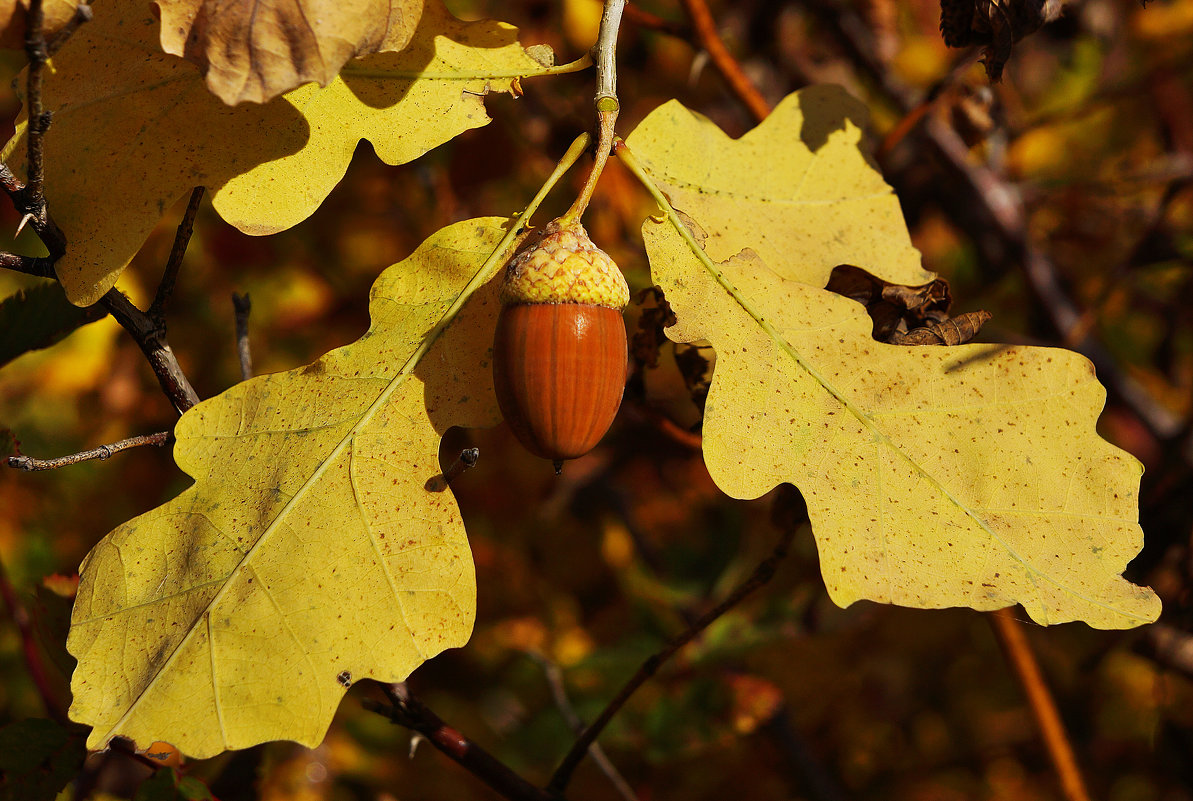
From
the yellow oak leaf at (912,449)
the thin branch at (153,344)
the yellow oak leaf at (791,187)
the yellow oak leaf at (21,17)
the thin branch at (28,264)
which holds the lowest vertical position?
the thin branch at (153,344)

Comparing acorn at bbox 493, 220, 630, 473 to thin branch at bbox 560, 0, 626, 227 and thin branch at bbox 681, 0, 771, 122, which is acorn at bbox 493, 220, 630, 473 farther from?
thin branch at bbox 681, 0, 771, 122

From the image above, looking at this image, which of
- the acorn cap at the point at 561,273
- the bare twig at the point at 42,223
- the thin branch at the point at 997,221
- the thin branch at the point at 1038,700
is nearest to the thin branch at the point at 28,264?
the bare twig at the point at 42,223

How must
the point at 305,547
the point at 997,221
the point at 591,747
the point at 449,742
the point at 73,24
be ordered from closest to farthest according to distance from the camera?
the point at 73,24
the point at 305,547
the point at 449,742
the point at 591,747
the point at 997,221

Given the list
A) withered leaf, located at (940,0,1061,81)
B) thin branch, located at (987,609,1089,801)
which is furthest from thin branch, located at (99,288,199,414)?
thin branch, located at (987,609,1089,801)

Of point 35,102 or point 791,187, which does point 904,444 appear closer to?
point 791,187

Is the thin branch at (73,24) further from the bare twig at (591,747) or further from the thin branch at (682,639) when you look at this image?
the bare twig at (591,747)

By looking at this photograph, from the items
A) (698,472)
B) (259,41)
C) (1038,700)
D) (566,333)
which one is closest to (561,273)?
(566,333)
